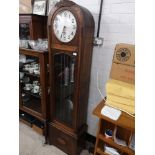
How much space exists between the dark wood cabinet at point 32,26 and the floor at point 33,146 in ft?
4.18

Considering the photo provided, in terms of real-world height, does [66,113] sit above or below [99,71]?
below

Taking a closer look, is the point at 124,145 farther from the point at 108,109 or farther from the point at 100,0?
the point at 100,0

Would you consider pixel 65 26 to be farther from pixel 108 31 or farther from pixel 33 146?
pixel 33 146

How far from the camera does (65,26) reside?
1378 millimetres

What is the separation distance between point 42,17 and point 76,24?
0.74 meters

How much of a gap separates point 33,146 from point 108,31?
63.0 inches

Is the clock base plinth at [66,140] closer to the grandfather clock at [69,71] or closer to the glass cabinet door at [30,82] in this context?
the grandfather clock at [69,71]

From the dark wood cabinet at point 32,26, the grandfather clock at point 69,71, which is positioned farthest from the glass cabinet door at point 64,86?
the dark wood cabinet at point 32,26

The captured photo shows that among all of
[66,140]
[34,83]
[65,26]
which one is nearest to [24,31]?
[34,83]

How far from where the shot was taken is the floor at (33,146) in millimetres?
1799

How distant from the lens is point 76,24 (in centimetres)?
128
